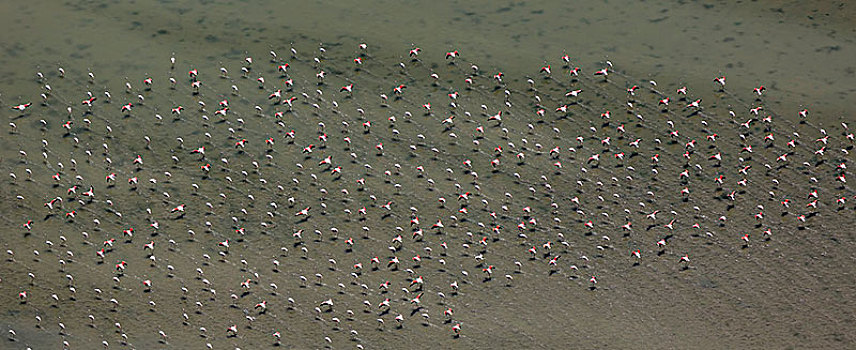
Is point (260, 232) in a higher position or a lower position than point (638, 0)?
lower

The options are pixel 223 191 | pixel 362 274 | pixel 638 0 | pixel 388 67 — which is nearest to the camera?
pixel 362 274

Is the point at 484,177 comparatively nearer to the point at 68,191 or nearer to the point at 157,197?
the point at 157,197

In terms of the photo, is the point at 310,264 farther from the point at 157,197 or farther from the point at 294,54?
the point at 294,54

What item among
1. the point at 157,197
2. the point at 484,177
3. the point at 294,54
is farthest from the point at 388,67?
the point at 157,197

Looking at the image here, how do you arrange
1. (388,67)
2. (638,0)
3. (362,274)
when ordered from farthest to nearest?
(638,0)
(388,67)
(362,274)

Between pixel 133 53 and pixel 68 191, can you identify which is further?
pixel 133 53

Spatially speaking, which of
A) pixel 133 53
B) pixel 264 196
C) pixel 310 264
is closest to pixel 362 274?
pixel 310 264
